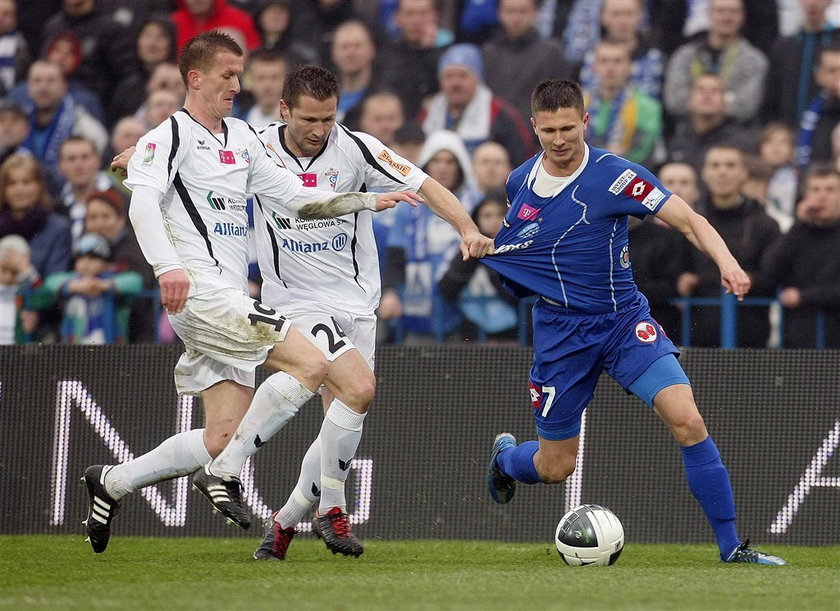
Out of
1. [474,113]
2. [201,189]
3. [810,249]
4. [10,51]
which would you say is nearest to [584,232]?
[201,189]

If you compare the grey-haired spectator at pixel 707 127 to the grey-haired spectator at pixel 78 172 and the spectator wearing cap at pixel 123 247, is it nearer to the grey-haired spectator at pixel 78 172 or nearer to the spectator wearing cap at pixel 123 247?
the spectator wearing cap at pixel 123 247

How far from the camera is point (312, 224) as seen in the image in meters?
7.68

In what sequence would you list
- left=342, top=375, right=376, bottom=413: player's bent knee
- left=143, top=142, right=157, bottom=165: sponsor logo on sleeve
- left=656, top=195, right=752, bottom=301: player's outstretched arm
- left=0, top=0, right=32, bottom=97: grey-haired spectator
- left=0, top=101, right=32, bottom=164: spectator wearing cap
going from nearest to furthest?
left=656, top=195, right=752, bottom=301: player's outstretched arm, left=143, top=142, right=157, bottom=165: sponsor logo on sleeve, left=342, top=375, right=376, bottom=413: player's bent knee, left=0, top=101, right=32, bottom=164: spectator wearing cap, left=0, top=0, right=32, bottom=97: grey-haired spectator

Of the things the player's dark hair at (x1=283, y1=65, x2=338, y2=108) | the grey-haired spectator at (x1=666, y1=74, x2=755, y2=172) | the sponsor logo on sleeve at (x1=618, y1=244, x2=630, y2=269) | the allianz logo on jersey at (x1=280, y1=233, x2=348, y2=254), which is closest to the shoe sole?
the sponsor logo on sleeve at (x1=618, y1=244, x2=630, y2=269)

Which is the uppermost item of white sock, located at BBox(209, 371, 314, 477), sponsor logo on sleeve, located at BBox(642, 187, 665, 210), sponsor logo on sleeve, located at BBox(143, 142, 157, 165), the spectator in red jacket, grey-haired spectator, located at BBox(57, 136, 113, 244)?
the spectator in red jacket

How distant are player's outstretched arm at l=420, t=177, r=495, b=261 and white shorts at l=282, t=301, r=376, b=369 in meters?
0.76

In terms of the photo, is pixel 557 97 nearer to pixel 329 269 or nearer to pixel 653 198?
pixel 653 198

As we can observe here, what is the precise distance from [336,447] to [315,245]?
1109mm

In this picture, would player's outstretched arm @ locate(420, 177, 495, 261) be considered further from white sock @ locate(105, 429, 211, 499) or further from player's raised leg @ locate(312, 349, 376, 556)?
white sock @ locate(105, 429, 211, 499)

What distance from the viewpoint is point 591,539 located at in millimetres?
7312

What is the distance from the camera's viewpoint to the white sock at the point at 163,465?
7.26 metres

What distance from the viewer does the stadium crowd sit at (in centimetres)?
1027

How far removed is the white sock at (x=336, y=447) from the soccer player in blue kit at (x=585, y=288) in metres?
1.02

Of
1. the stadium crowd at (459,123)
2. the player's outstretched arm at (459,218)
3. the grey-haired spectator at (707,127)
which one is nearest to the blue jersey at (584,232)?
the player's outstretched arm at (459,218)
